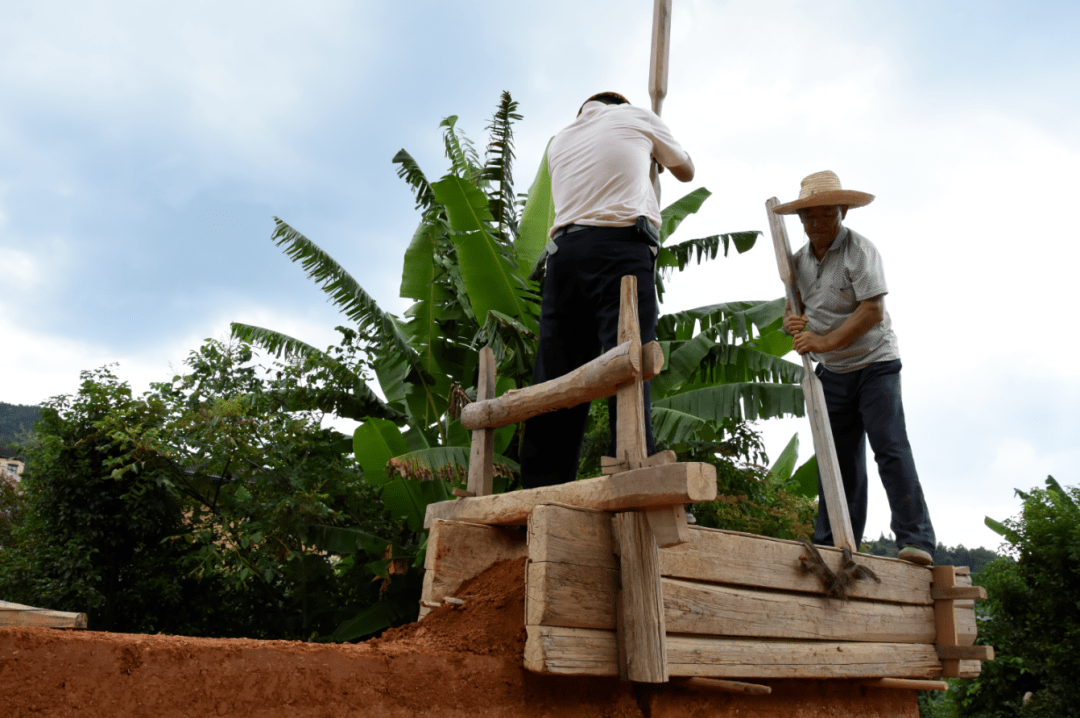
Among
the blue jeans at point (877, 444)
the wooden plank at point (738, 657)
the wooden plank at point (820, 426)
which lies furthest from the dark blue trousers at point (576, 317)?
the blue jeans at point (877, 444)

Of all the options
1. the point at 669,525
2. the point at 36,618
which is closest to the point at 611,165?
the point at 669,525

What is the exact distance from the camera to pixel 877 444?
392 centimetres

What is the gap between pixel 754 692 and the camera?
2820 millimetres

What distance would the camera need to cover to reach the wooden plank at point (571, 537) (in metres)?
2.47

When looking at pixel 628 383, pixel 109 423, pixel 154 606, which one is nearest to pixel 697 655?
pixel 628 383

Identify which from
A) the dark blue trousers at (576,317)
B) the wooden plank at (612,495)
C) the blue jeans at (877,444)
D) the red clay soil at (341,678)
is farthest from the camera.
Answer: the blue jeans at (877,444)

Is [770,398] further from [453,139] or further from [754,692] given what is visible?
[754,692]

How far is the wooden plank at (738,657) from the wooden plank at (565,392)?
0.75 meters

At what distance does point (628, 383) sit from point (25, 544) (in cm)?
821

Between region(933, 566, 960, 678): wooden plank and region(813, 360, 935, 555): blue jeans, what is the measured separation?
139mm

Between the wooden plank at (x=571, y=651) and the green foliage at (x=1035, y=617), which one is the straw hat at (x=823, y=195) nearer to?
the wooden plank at (x=571, y=651)

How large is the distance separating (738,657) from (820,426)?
146 cm

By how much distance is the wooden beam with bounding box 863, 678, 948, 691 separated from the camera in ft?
11.8

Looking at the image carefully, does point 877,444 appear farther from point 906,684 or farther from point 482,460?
point 482,460
